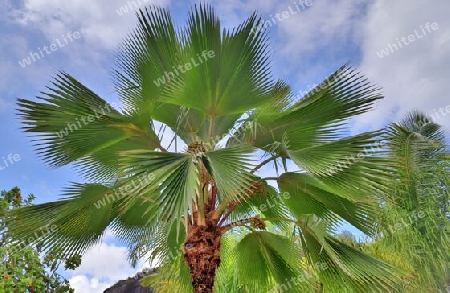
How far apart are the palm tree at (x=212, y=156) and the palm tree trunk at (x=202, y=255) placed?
1cm

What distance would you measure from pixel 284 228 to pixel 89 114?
12.6 ft

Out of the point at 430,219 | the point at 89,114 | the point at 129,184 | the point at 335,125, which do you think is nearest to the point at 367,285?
the point at 335,125

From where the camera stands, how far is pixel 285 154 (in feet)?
16.8

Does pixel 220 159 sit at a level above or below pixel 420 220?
above

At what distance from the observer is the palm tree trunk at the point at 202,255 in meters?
5.02

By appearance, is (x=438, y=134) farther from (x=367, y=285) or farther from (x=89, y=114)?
(x=89, y=114)

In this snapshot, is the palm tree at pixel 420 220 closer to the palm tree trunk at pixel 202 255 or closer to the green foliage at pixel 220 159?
the green foliage at pixel 220 159

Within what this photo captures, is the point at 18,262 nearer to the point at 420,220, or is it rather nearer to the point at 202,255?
the point at 202,255

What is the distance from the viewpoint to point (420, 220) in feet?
28.7

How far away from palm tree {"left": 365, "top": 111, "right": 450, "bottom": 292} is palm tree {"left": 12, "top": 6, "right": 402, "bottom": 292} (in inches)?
116

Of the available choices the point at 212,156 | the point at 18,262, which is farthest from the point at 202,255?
the point at 18,262

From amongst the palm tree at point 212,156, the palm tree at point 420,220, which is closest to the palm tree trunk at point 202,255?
the palm tree at point 212,156

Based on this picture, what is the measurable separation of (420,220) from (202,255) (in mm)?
5798

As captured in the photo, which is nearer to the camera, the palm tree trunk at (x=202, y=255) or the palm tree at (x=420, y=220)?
the palm tree trunk at (x=202, y=255)
